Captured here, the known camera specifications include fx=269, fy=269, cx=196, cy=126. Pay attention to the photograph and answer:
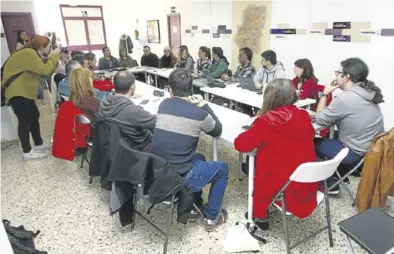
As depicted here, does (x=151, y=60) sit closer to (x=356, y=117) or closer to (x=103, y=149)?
(x=103, y=149)

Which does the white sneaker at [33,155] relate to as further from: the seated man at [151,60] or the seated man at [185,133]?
the seated man at [151,60]

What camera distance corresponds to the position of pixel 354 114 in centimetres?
203

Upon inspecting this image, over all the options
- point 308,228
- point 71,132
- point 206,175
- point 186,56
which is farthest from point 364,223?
point 186,56

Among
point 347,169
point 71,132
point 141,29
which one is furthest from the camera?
point 141,29

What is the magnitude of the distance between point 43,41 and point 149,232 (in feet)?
8.04

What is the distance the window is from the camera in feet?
28.8

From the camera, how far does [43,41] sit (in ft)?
9.99

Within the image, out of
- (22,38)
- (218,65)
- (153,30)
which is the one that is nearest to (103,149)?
(218,65)

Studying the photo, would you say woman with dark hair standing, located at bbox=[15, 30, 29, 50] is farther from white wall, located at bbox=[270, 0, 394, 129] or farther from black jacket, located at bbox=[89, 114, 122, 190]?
white wall, located at bbox=[270, 0, 394, 129]

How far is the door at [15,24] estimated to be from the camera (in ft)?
16.1

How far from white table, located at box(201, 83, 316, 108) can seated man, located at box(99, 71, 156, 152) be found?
138 centimetres

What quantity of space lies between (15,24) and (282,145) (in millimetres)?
5696

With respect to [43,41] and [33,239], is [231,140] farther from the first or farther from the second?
[43,41]

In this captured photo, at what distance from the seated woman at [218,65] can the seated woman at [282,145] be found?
3.07m
